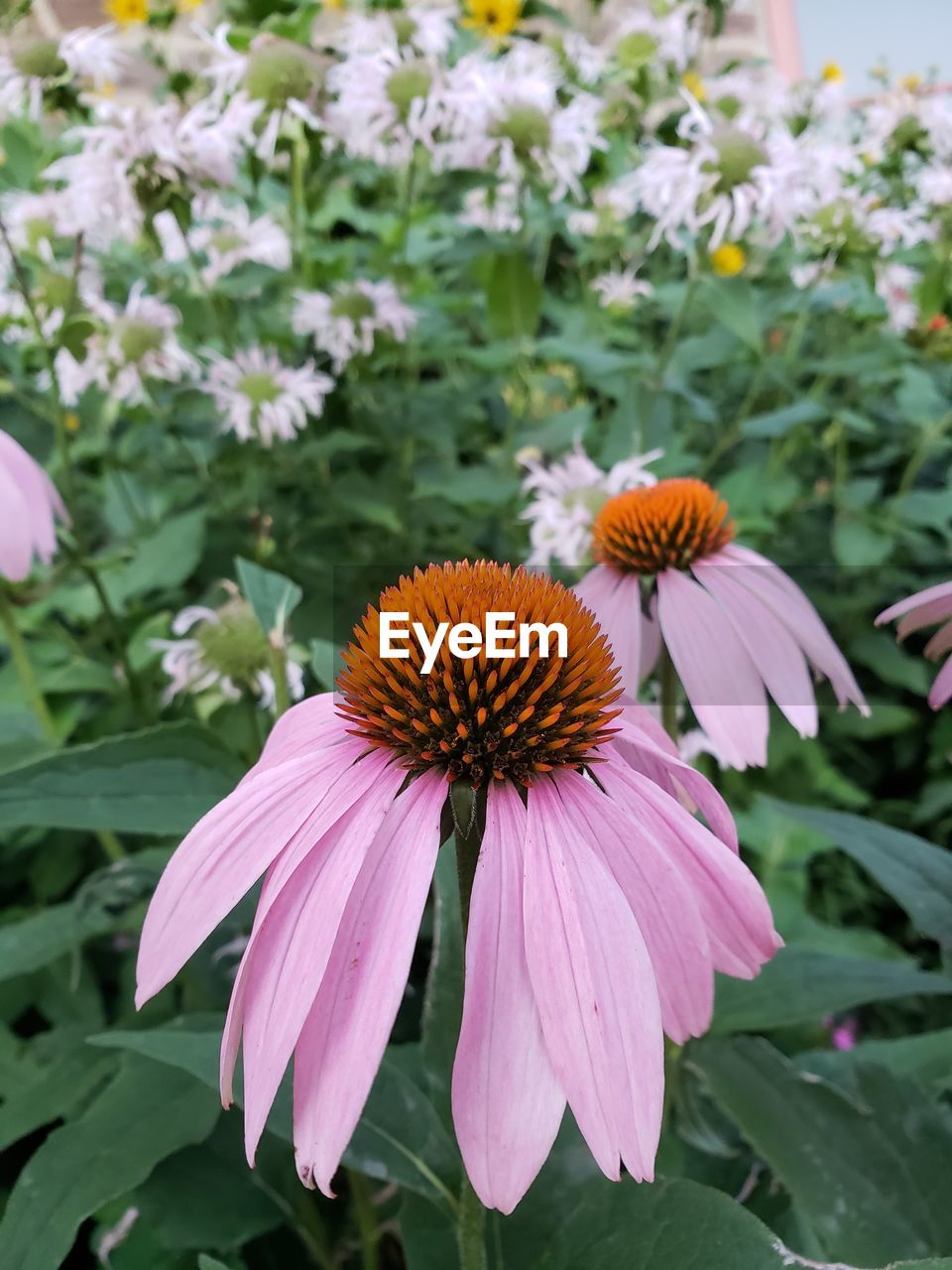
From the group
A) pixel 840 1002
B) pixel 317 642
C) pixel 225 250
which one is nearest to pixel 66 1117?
pixel 317 642

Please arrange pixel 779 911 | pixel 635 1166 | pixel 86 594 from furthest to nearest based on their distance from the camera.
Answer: pixel 86 594 < pixel 779 911 < pixel 635 1166

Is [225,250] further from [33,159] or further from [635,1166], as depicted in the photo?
[635,1166]

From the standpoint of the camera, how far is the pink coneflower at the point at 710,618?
0.40 metres

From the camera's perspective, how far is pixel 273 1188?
1.85 feet

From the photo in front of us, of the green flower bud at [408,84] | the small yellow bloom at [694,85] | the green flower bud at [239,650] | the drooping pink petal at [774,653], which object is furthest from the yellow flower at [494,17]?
the drooping pink petal at [774,653]

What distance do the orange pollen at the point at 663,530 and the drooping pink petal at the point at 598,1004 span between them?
242mm

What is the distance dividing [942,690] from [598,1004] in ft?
0.91

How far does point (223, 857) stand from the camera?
272 mm

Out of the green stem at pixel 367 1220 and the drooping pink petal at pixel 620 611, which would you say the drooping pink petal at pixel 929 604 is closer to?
the drooping pink petal at pixel 620 611

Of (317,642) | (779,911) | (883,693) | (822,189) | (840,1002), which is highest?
(822,189)

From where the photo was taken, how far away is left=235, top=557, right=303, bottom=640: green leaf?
475 millimetres

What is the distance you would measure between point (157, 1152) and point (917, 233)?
4.33 ft

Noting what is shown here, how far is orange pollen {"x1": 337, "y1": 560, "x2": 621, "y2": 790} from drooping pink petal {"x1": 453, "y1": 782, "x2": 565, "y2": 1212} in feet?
0.18

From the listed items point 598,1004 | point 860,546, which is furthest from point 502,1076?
point 860,546
